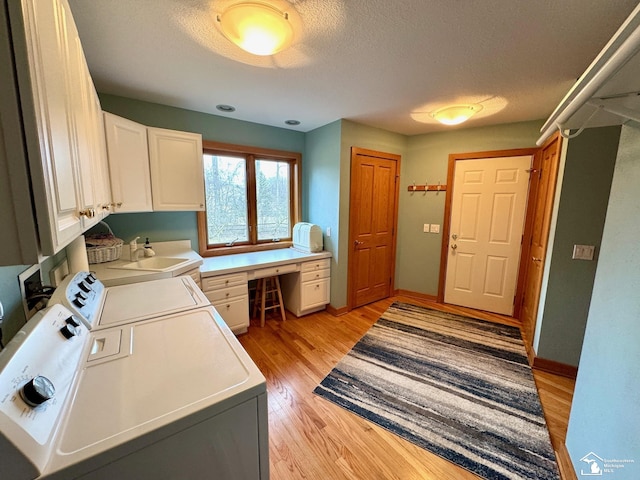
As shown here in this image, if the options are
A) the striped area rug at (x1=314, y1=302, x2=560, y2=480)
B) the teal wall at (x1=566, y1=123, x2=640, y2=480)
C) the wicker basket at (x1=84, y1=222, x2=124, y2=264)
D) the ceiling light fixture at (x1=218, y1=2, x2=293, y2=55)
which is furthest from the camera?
the wicker basket at (x1=84, y1=222, x2=124, y2=264)

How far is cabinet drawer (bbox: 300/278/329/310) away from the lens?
10.2ft

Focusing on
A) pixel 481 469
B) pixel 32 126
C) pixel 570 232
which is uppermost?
pixel 32 126

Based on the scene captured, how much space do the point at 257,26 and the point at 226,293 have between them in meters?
2.16

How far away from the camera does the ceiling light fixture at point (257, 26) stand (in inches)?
48.6

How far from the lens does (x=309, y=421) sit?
1.73 meters

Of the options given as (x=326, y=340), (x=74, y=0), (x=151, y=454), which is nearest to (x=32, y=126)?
(x=151, y=454)

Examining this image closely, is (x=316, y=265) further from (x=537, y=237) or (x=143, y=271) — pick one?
(x=537, y=237)

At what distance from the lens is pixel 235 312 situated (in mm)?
2668

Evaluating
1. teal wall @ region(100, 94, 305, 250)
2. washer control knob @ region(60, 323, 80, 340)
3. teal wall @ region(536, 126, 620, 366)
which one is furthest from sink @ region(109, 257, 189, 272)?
teal wall @ region(536, 126, 620, 366)

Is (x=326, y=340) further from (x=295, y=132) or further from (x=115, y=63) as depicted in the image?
(x=115, y=63)

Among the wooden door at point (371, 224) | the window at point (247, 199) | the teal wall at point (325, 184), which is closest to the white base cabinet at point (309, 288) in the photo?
the teal wall at point (325, 184)

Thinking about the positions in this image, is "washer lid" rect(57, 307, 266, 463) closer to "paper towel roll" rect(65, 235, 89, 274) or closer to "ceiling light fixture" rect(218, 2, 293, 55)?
"paper towel roll" rect(65, 235, 89, 274)

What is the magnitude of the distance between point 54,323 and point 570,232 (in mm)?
3240

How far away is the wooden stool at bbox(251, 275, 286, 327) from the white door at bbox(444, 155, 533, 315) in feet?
7.72
